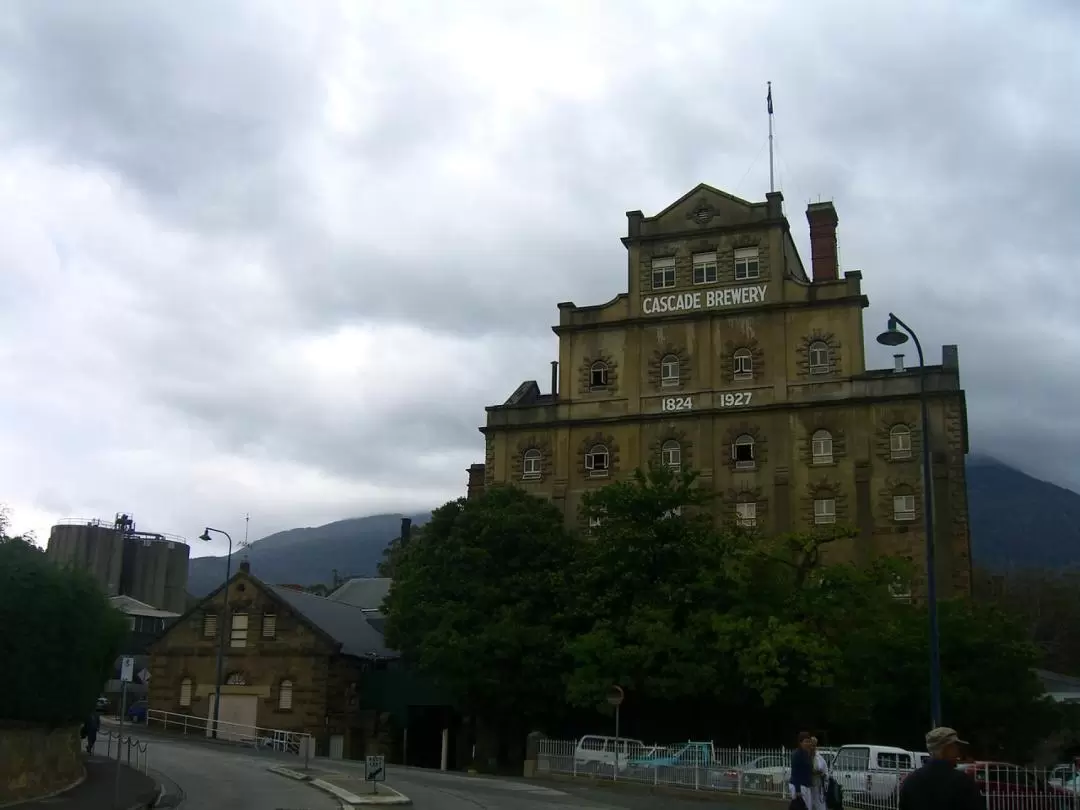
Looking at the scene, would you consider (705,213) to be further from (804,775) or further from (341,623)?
(804,775)

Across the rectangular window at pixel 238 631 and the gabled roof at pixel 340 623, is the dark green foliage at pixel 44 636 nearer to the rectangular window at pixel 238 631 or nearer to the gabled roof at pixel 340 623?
the gabled roof at pixel 340 623

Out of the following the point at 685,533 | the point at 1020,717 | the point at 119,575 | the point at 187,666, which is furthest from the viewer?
the point at 119,575

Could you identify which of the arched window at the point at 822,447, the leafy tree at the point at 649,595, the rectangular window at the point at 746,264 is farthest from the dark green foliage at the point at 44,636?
the rectangular window at the point at 746,264

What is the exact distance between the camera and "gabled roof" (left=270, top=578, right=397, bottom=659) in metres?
56.8

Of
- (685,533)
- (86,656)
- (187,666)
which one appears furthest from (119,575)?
(86,656)

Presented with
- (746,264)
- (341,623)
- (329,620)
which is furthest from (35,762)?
(341,623)

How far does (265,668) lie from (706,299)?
92.8 feet

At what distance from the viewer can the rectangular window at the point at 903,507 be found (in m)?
45.6

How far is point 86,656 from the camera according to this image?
2430 cm

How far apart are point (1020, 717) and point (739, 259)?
23760 mm

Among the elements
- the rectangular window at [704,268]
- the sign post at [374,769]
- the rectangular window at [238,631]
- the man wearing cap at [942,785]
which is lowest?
the sign post at [374,769]

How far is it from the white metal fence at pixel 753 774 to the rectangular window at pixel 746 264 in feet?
75.7

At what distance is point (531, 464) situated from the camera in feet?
173

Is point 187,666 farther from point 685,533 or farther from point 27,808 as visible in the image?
point 27,808
